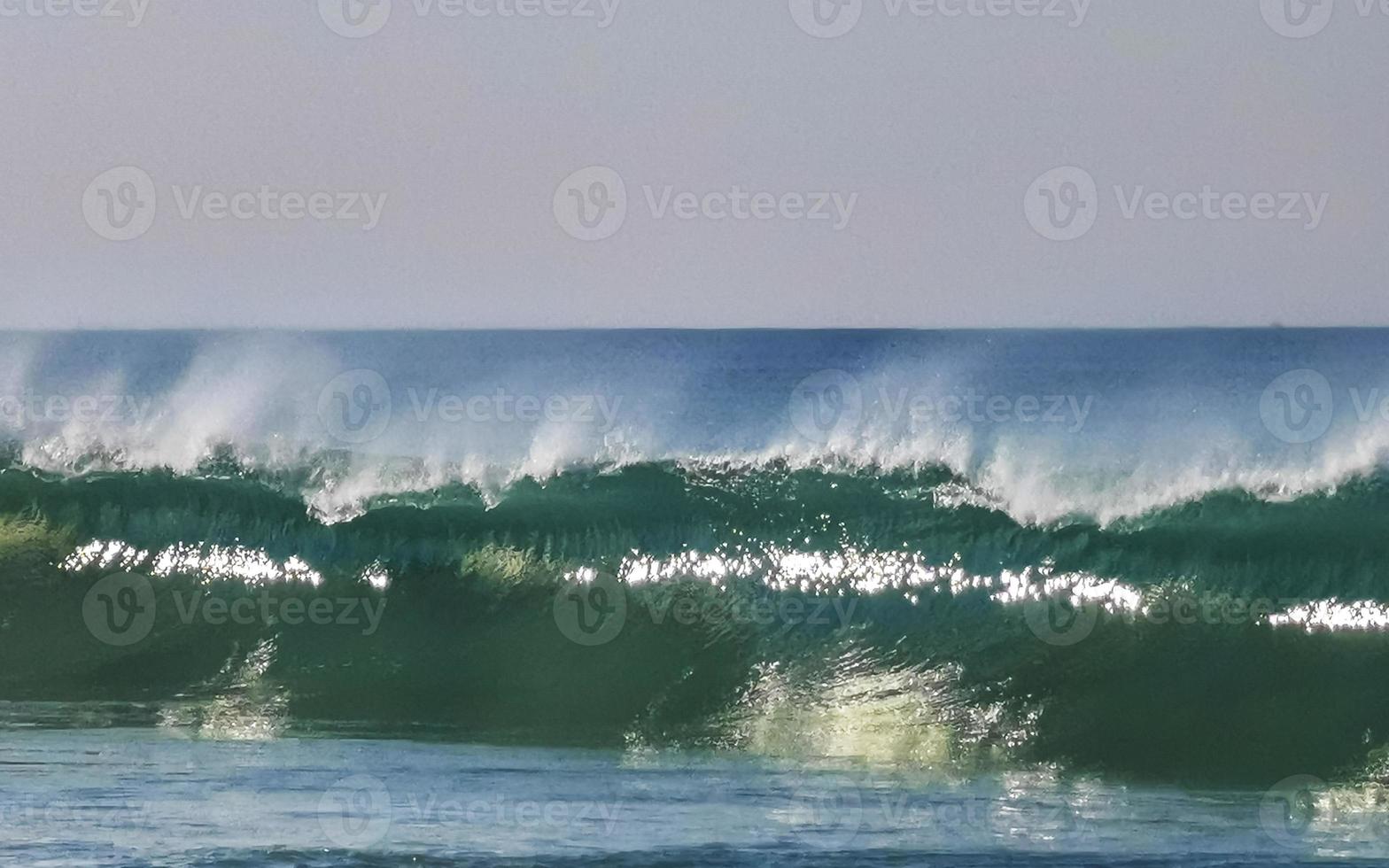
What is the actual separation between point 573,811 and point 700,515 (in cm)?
66

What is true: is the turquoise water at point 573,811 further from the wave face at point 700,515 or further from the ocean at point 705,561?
the wave face at point 700,515

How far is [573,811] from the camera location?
2.62m

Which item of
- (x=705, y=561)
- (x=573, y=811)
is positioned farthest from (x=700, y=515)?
(x=573, y=811)

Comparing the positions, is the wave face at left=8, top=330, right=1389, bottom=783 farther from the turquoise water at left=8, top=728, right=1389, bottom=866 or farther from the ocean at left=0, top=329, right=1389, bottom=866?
the turquoise water at left=8, top=728, right=1389, bottom=866

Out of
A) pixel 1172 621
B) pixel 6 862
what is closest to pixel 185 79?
pixel 6 862

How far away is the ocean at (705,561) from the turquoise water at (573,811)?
13 mm

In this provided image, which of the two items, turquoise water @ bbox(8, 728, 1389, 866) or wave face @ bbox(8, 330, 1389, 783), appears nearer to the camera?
turquoise water @ bbox(8, 728, 1389, 866)

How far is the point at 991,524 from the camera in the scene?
2.75 m

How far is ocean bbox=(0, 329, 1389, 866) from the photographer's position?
8.73 feet

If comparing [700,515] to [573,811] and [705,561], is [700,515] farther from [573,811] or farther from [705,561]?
[573,811]

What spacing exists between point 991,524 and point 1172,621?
428mm

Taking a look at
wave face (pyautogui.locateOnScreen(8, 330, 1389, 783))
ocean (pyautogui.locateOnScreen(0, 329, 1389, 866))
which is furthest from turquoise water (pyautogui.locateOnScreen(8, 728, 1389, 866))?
wave face (pyautogui.locateOnScreen(8, 330, 1389, 783))

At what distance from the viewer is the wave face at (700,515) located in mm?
2701

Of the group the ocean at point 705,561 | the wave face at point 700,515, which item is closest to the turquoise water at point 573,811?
the ocean at point 705,561
